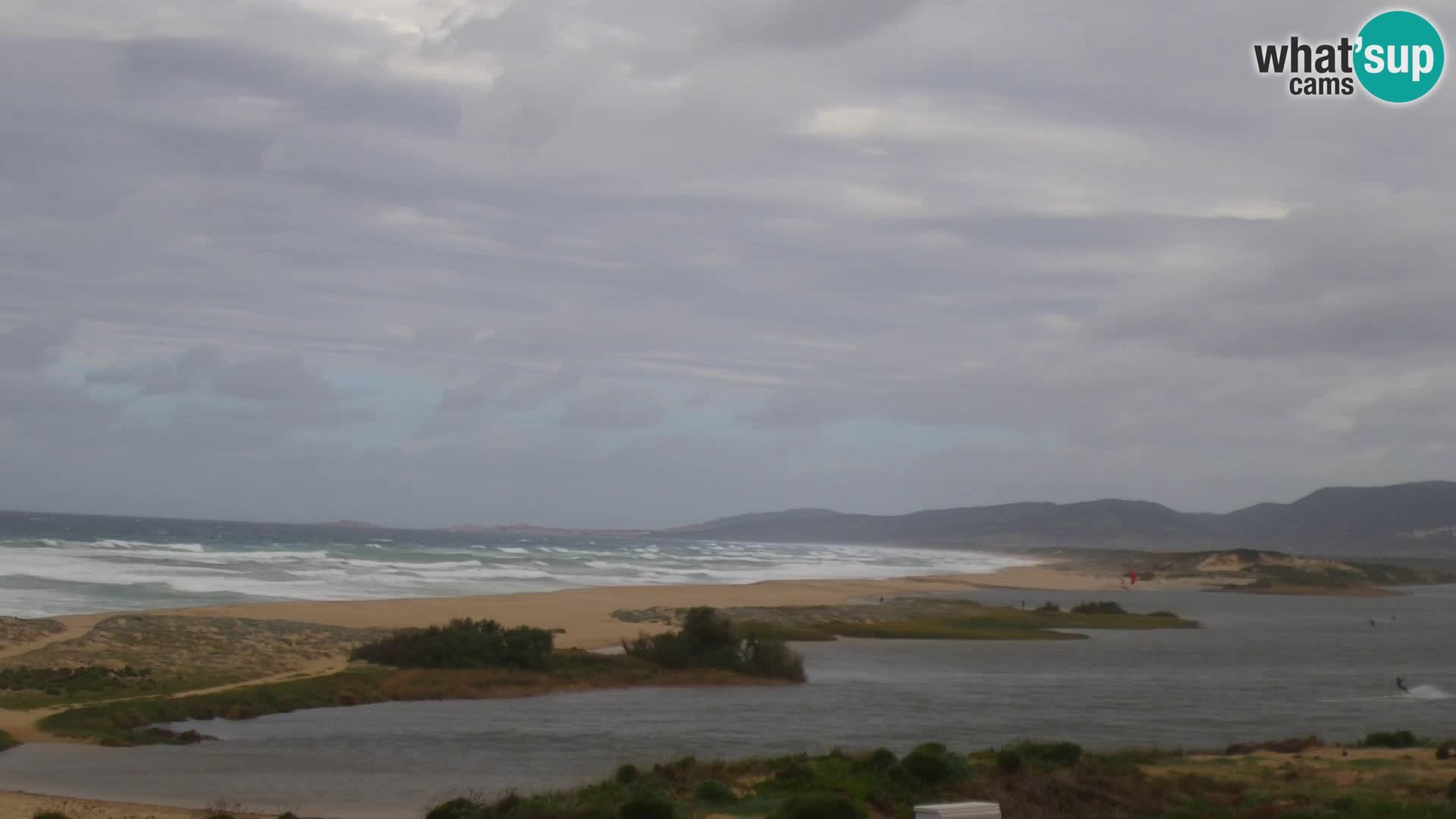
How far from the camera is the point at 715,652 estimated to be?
37.1 meters

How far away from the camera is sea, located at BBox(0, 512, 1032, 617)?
55.0 meters

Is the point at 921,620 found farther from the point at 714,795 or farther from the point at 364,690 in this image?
the point at 714,795

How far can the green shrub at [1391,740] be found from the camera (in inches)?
915

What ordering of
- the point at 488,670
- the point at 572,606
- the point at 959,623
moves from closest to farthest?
1. the point at 488,670
2. the point at 572,606
3. the point at 959,623

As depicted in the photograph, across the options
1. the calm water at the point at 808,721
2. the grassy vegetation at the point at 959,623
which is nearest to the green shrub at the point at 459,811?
the calm water at the point at 808,721

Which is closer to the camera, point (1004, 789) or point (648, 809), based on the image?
point (648, 809)

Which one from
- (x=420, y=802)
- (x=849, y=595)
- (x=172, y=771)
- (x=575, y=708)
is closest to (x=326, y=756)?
(x=172, y=771)

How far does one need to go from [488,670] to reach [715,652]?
6.44 meters

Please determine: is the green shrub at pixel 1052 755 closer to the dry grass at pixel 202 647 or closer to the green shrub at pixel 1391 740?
the green shrub at pixel 1391 740

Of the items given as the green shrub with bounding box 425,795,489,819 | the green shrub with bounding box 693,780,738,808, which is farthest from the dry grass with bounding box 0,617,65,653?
the green shrub with bounding box 693,780,738,808

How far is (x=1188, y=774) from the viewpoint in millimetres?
18953

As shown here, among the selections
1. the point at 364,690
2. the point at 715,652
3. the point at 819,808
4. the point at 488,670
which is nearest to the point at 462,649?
the point at 488,670

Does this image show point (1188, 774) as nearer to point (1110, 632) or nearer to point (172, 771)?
point (172, 771)

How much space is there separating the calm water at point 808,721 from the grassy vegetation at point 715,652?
1.08 meters
